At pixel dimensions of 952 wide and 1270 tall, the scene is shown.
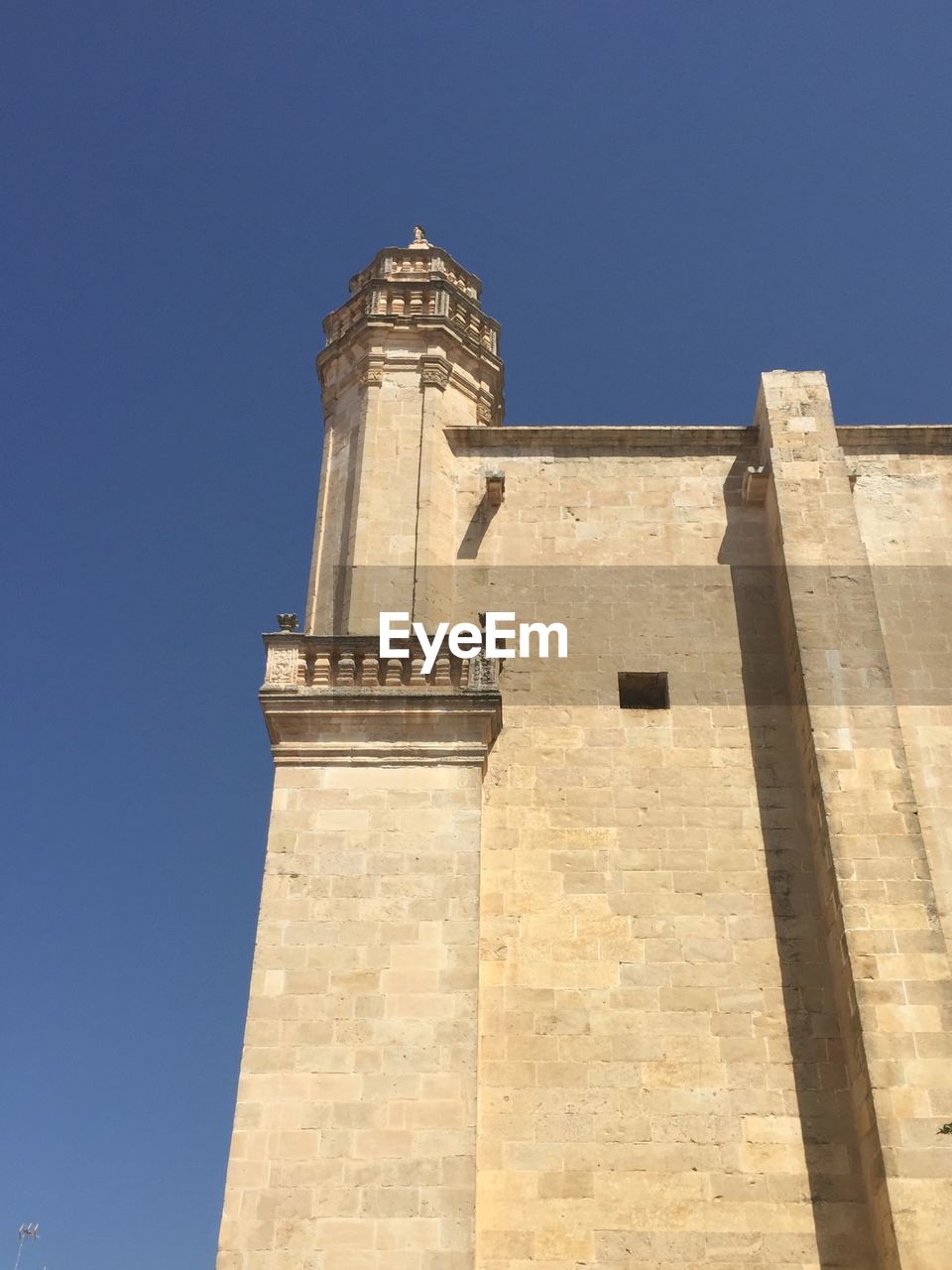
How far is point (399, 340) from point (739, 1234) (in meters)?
10.4

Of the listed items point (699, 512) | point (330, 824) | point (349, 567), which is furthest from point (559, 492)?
point (330, 824)

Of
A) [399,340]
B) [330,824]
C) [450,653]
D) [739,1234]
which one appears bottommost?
[739,1234]

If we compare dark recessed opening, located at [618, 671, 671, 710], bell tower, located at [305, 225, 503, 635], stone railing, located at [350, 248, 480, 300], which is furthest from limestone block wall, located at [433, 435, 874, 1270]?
stone railing, located at [350, 248, 480, 300]

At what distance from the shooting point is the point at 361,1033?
31.1 feet

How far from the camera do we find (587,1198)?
961 cm

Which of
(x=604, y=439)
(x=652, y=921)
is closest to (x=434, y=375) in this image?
(x=604, y=439)

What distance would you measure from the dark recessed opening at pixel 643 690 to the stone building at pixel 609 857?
0.15 ft

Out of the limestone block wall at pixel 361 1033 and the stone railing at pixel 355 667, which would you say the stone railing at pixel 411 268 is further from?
the limestone block wall at pixel 361 1033

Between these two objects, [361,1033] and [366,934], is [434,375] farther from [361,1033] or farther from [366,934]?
[361,1033]

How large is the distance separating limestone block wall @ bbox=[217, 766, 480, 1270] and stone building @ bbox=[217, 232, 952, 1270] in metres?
0.03

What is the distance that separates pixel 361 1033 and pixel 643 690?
508 centimetres

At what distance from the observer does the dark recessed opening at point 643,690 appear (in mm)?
12875

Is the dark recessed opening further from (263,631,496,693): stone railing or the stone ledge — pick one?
the stone ledge

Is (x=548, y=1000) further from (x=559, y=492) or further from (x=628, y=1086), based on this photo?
(x=559, y=492)
